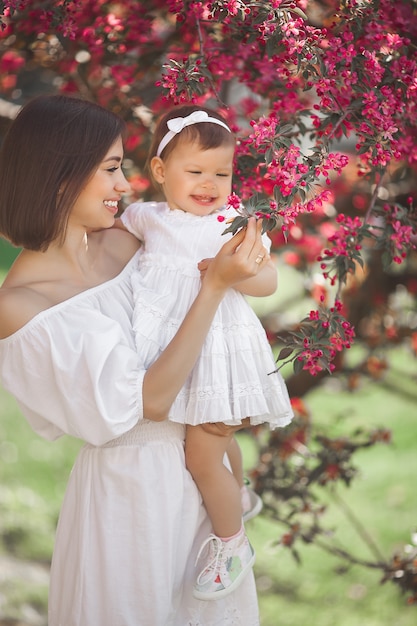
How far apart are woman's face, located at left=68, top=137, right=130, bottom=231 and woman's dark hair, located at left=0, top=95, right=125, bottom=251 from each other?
0.02 meters

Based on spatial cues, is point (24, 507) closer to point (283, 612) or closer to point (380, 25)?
point (283, 612)

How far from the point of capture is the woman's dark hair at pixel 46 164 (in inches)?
76.9

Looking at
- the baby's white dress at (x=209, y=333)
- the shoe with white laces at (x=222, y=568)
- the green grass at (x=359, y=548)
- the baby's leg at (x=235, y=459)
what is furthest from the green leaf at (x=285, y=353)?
the green grass at (x=359, y=548)

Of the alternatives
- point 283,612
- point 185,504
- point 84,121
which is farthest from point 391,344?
point 84,121

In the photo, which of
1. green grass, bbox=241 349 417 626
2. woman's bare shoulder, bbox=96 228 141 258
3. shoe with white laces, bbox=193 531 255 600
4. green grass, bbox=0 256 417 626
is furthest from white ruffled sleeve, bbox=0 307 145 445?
green grass, bbox=241 349 417 626

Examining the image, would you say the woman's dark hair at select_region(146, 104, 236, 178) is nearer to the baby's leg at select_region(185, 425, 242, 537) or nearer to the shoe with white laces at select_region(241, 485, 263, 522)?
the baby's leg at select_region(185, 425, 242, 537)

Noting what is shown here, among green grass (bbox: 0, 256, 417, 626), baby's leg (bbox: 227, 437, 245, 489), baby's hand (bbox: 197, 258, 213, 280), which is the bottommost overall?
green grass (bbox: 0, 256, 417, 626)

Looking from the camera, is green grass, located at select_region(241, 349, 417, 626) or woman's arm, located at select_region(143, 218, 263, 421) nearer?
woman's arm, located at select_region(143, 218, 263, 421)

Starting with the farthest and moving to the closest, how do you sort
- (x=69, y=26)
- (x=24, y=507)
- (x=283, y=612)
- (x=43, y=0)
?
(x=24, y=507)
(x=283, y=612)
(x=43, y=0)
(x=69, y=26)

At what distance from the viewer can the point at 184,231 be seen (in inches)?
82.1

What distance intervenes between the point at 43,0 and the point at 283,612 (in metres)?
2.95

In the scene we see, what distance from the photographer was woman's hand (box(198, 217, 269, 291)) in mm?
1825

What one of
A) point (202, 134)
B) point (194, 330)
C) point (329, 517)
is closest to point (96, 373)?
point (194, 330)

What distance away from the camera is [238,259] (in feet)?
5.99
